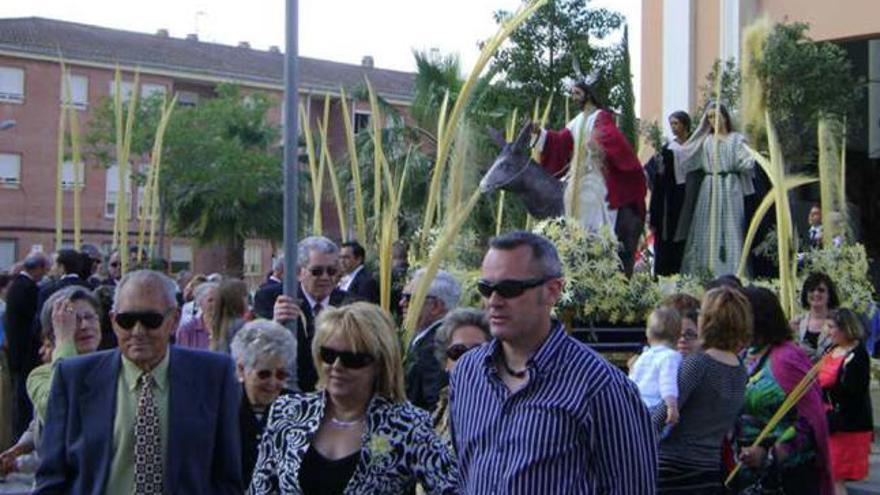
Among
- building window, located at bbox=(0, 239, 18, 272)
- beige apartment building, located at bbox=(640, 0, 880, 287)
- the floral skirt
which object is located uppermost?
beige apartment building, located at bbox=(640, 0, 880, 287)

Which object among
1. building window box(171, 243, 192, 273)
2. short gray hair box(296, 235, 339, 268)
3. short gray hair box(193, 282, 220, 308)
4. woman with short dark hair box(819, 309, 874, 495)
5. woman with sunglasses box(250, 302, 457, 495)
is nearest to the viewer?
woman with sunglasses box(250, 302, 457, 495)

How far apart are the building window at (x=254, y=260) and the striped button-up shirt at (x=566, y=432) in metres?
57.7

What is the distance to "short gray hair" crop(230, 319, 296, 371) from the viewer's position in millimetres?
5781

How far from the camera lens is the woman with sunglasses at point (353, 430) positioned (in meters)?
4.54

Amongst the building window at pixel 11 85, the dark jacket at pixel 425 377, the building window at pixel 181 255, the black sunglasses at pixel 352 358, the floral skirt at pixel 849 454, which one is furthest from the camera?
the building window at pixel 181 255

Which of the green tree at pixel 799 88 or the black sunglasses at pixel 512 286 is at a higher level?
the green tree at pixel 799 88

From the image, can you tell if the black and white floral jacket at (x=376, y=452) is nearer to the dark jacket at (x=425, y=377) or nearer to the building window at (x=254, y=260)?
the dark jacket at (x=425, y=377)

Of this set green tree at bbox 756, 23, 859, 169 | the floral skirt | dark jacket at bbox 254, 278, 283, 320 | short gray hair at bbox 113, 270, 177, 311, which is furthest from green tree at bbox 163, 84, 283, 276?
short gray hair at bbox 113, 270, 177, 311

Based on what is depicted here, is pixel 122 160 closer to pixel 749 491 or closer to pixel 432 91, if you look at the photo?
pixel 749 491

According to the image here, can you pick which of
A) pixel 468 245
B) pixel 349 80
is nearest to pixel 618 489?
pixel 468 245

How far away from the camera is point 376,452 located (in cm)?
455

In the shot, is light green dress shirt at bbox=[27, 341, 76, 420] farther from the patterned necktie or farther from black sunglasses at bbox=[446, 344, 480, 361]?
black sunglasses at bbox=[446, 344, 480, 361]

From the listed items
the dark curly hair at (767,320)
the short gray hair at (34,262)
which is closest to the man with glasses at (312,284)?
the dark curly hair at (767,320)

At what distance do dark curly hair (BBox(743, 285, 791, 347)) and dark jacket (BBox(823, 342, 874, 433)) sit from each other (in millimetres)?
2840
